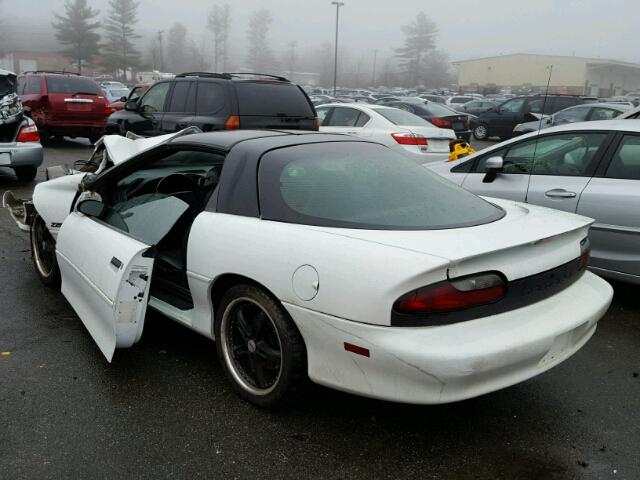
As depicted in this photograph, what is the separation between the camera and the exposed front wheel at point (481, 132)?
1947 cm

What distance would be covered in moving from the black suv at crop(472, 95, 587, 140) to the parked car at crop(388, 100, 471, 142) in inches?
158

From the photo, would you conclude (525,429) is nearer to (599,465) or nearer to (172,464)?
(599,465)

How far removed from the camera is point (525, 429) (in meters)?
2.79

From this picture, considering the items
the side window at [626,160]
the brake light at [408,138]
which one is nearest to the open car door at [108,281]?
the side window at [626,160]

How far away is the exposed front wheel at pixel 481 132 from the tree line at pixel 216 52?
78.6 meters

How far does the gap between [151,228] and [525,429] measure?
240 cm

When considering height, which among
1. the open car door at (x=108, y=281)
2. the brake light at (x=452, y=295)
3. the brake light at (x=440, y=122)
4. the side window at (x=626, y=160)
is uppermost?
the side window at (x=626, y=160)

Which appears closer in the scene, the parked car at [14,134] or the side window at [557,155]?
the side window at [557,155]

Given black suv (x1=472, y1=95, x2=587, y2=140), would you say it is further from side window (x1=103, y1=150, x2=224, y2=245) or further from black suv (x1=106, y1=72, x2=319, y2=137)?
side window (x1=103, y1=150, x2=224, y2=245)

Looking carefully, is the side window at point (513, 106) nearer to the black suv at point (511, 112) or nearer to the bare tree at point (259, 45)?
the black suv at point (511, 112)

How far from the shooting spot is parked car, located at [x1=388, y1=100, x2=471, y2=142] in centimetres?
1428

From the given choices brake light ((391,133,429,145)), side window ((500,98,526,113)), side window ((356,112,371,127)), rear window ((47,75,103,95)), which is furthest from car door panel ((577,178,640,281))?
side window ((500,98,526,113))

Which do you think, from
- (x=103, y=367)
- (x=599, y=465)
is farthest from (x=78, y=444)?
(x=599, y=465)

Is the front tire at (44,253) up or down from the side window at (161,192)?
down
